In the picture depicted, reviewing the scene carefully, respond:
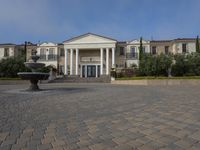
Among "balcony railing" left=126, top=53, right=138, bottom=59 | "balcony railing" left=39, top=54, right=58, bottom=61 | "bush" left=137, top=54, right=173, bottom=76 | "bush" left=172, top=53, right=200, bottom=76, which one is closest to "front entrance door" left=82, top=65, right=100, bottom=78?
"balcony railing" left=126, top=53, right=138, bottom=59

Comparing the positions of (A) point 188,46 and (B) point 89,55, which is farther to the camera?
(B) point 89,55

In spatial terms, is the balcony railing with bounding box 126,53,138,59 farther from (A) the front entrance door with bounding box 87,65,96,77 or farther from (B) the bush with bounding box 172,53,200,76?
(B) the bush with bounding box 172,53,200,76

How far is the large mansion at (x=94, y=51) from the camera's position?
1469 inches

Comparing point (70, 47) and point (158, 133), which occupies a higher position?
point (70, 47)

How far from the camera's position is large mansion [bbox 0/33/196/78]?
37.3 m

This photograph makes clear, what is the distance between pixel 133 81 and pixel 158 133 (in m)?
20.5

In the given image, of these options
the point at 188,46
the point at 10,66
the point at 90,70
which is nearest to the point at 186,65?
the point at 188,46

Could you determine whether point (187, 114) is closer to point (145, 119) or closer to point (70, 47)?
point (145, 119)

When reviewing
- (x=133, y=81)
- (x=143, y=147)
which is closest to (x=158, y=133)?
(x=143, y=147)

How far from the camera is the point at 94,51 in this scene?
39.8 meters

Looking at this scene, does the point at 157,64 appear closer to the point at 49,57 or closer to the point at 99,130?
the point at 99,130

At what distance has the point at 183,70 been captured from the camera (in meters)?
25.6

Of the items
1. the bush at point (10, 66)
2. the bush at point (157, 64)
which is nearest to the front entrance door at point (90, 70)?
the bush at point (10, 66)

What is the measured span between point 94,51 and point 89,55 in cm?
122
